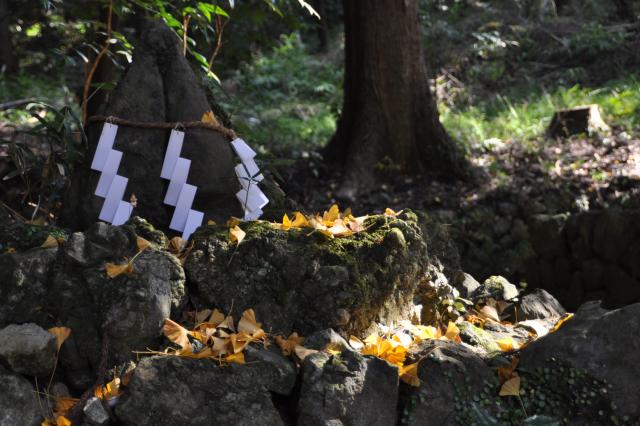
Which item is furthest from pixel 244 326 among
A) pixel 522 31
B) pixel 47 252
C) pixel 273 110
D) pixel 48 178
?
pixel 522 31

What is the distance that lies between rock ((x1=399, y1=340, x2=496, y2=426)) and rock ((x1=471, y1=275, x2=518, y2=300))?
1.08 metres

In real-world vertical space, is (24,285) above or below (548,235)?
above

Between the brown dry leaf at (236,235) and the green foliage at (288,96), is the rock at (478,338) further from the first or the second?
the green foliage at (288,96)

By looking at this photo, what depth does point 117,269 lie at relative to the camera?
2.50m

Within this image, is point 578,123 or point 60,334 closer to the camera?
point 60,334

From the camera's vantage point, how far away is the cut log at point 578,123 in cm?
794

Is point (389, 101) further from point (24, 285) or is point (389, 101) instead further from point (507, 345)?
point (24, 285)

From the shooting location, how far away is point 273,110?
37.2ft

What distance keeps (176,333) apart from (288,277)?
1.57 ft

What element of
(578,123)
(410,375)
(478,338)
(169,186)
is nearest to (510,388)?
(410,375)

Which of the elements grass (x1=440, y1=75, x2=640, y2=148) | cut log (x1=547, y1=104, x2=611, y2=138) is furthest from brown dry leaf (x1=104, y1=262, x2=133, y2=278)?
cut log (x1=547, y1=104, x2=611, y2=138)

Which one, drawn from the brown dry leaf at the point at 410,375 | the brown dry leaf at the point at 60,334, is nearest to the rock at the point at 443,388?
the brown dry leaf at the point at 410,375

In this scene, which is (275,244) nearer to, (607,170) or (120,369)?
(120,369)

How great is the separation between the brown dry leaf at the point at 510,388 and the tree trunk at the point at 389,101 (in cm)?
454
